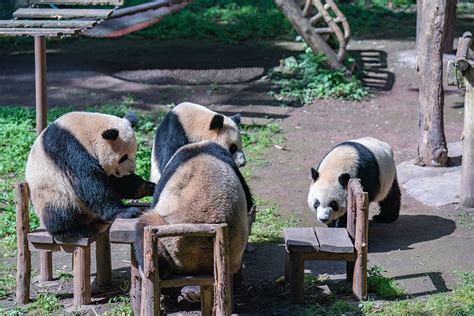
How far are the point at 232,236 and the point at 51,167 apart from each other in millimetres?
1484

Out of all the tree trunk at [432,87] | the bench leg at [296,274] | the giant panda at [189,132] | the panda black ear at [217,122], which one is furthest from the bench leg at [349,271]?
the tree trunk at [432,87]

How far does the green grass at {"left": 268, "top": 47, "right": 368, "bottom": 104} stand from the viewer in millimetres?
12289

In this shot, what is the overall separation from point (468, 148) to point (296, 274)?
3093 mm

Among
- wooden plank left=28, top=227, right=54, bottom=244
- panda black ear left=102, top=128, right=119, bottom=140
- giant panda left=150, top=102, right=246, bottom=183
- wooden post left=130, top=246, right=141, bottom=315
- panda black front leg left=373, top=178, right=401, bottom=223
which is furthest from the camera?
panda black front leg left=373, top=178, right=401, bottom=223

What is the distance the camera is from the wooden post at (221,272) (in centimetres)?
484

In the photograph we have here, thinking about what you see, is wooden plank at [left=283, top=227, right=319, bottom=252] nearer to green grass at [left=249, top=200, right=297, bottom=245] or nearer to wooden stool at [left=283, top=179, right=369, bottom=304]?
wooden stool at [left=283, top=179, right=369, bottom=304]

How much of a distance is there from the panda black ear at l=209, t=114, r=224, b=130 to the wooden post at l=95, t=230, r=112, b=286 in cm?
122

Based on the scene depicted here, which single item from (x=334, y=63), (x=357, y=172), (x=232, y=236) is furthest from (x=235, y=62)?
(x=232, y=236)

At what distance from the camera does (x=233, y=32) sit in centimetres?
1686

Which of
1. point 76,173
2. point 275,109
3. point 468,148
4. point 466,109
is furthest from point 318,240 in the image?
point 275,109

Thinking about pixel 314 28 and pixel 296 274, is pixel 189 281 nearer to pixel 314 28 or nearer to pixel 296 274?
pixel 296 274

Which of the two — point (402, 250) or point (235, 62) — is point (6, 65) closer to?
point (235, 62)

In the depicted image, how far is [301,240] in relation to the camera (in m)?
5.92

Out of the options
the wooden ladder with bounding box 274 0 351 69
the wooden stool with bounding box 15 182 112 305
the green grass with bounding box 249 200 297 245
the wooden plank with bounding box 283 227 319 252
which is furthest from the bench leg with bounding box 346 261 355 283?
the wooden ladder with bounding box 274 0 351 69
